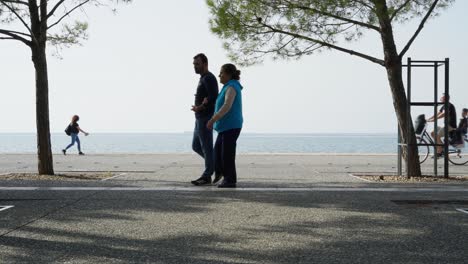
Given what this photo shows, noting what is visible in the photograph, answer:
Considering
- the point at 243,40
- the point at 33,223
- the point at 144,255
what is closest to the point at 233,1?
the point at 243,40

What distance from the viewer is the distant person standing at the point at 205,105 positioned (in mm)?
7570

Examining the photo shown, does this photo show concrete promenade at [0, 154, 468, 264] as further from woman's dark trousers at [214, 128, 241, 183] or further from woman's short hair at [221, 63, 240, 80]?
woman's short hair at [221, 63, 240, 80]

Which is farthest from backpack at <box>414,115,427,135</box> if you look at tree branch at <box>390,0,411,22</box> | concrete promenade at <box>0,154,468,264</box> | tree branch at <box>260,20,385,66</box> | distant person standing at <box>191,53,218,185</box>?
distant person standing at <box>191,53,218,185</box>

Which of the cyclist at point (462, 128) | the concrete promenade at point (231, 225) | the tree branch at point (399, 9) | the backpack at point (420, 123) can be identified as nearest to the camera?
the concrete promenade at point (231, 225)

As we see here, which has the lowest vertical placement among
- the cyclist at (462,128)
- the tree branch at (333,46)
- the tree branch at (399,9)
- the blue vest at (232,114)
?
the cyclist at (462,128)

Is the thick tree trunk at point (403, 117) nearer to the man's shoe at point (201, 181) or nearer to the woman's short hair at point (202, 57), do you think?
the woman's short hair at point (202, 57)

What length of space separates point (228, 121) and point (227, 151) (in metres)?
0.41

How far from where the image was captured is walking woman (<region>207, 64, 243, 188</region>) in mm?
7227

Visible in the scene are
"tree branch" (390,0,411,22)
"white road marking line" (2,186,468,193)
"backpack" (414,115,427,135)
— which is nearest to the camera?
"white road marking line" (2,186,468,193)

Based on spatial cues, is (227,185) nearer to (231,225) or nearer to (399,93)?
(231,225)

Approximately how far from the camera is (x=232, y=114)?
23.8 feet

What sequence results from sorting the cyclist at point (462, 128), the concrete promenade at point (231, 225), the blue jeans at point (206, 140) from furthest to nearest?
the cyclist at point (462, 128) < the blue jeans at point (206, 140) < the concrete promenade at point (231, 225)

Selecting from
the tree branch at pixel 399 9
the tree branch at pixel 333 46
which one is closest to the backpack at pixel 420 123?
the tree branch at pixel 333 46

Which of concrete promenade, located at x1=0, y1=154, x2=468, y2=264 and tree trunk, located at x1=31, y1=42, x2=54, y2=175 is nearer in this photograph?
concrete promenade, located at x1=0, y1=154, x2=468, y2=264
